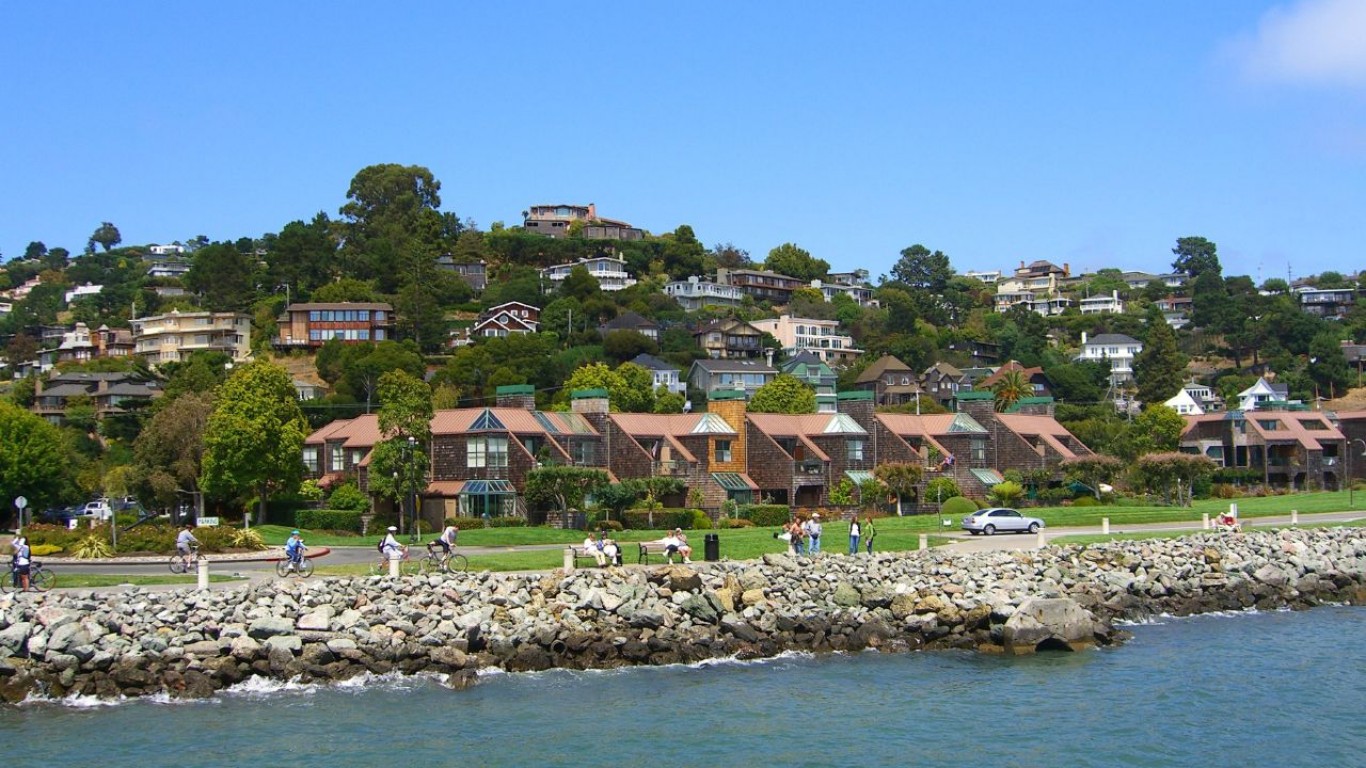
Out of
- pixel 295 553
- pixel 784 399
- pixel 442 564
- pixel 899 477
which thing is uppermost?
pixel 784 399

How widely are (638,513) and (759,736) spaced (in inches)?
1331

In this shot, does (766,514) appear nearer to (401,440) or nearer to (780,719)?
(401,440)

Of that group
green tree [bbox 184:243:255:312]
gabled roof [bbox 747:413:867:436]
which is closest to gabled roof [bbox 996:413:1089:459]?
gabled roof [bbox 747:413:867:436]

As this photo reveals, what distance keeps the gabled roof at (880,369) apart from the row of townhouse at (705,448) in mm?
55918

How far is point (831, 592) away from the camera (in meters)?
40.6

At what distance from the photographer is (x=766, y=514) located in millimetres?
66438

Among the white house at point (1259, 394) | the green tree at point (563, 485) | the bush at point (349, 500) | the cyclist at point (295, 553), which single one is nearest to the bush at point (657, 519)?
the green tree at point (563, 485)

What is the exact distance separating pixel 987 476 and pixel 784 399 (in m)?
30.4

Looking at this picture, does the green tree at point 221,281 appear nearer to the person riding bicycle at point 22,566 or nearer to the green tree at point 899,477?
the green tree at point 899,477

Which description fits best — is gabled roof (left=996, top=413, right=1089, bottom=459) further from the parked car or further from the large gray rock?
the large gray rock

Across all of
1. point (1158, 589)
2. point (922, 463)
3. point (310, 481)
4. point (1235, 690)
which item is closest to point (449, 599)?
point (1235, 690)

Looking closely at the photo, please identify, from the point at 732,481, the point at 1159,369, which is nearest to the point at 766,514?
the point at 732,481

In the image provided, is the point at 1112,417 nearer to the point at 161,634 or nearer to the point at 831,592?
the point at 831,592

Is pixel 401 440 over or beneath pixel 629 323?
beneath
